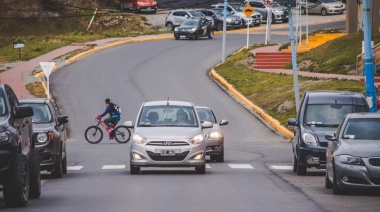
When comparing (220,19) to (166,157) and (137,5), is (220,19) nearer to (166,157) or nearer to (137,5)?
(137,5)

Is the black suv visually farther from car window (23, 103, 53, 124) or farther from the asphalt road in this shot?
car window (23, 103, 53, 124)

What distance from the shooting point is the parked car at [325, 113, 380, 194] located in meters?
20.4

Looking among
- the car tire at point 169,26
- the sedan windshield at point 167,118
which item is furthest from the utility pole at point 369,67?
the car tire at point 169,26

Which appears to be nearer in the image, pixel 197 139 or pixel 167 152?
pixel 167 152

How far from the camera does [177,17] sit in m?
86.8

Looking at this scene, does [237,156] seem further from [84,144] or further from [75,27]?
[75,27]

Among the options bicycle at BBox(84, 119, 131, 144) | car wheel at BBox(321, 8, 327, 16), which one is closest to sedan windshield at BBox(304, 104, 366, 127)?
bicycle at BBox(84, 119, 131, 144)

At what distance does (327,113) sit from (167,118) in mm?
→ 3703

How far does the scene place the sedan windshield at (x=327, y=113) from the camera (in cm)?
2708

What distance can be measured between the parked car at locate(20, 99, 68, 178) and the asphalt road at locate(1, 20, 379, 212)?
0.40 meters

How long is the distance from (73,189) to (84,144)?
66.5ft

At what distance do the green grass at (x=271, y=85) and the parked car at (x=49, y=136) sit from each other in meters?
20.9

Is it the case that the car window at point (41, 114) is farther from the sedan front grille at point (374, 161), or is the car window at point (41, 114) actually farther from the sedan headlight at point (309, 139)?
the sedan front grille at point (374, 161)

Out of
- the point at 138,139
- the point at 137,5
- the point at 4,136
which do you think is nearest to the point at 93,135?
the point at 138,139
